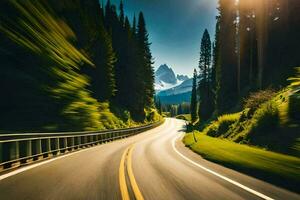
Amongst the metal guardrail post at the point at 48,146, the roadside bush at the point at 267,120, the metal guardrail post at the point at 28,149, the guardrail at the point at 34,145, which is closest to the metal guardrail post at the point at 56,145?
the guardrail at the point at 34,145

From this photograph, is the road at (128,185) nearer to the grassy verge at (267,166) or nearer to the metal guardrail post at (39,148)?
the grassy verge at (267,166)

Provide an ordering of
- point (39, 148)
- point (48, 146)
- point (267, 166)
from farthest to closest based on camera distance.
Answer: point (48, 146)
point (39, 148)
point (267, 166)

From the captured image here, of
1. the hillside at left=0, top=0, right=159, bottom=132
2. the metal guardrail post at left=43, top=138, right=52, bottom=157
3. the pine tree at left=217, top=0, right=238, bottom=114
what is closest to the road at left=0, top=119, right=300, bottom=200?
the metal guardrail post at left=43, top=138, right=52, bottom=157

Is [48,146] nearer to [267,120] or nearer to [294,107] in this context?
[267,120]

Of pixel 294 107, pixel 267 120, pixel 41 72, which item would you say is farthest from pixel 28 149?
pixel 294 107

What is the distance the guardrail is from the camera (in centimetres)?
871

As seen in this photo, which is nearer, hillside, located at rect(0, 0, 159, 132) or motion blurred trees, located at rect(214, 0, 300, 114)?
hillside, located at rect(0, 0, 159, 132)

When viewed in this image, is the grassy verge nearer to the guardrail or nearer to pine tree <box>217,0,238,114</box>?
the guardrail

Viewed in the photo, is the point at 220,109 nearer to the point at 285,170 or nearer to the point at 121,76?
the point at 121,76

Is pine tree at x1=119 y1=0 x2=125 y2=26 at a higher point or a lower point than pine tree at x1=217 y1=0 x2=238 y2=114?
higher

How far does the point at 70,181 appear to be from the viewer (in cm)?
708

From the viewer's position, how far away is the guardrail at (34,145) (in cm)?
871

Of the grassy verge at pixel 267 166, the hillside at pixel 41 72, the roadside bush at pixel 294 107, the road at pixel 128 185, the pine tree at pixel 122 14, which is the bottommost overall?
the grassy verge at pixel 267 166

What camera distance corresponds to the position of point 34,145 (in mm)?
11109
